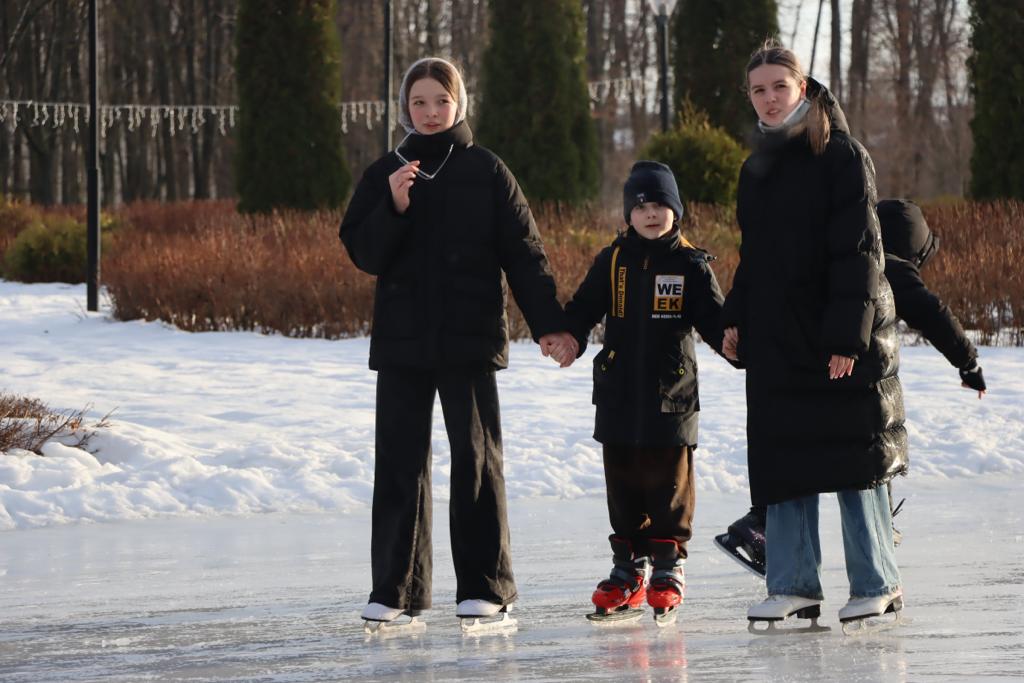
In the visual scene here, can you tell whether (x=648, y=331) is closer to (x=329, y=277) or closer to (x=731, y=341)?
(x=731, y=341)

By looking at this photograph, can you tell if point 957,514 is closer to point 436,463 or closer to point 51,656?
point 436,463

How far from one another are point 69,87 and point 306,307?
3622 cm

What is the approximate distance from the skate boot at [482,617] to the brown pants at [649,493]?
48 cm

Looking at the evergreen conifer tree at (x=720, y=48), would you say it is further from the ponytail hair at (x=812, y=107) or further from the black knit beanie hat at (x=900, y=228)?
the ponytail hair at (x=812, y=107)

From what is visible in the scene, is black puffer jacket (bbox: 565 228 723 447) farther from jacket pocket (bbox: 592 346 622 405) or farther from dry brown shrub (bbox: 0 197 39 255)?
dry brown shrub (bbox: 0 197 39 255)

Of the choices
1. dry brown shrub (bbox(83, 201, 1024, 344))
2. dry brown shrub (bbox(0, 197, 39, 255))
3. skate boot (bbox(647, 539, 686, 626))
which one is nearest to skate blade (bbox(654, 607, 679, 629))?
skate boot (bbox(647, 539, 686, 626))

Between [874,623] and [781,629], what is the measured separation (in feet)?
0.89

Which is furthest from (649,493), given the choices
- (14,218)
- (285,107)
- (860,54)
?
(860,54)

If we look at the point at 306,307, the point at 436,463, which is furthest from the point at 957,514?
the point at 306,307

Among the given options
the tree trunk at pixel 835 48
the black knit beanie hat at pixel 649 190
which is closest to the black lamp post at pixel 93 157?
the black knit beanie hat at pixel 649 190

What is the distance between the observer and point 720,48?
912 inches

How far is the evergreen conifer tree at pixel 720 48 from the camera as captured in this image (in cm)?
2300

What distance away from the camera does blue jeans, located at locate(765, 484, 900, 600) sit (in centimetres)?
462

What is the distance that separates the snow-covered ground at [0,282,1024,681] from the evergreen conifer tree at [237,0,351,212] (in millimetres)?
10693
